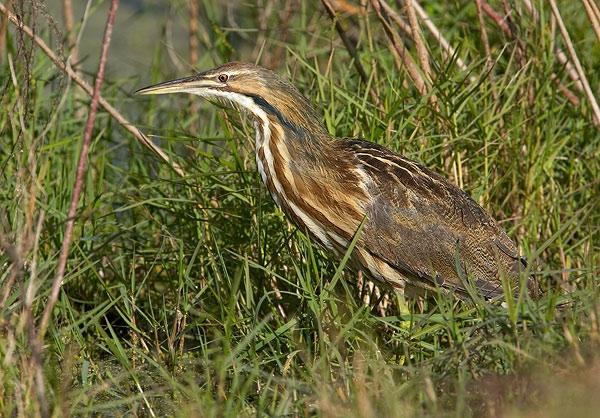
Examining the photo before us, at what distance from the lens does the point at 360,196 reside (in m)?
3.94

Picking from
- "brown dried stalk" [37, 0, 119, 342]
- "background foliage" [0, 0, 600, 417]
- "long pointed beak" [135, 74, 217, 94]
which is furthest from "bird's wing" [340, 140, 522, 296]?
"brown dried stalk" [37, 0, 119, 342]

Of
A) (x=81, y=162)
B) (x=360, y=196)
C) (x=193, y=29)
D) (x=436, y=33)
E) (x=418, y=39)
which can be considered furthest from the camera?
(x=193, y=29)

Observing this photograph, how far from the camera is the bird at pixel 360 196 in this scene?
394 cm

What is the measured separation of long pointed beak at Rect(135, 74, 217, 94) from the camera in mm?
3873

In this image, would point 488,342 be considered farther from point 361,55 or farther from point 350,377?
point 361,55

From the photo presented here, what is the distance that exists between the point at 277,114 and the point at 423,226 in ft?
2.02

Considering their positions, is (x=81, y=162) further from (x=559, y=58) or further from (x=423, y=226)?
(x=559, y=58)

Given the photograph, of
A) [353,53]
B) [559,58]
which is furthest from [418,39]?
[559,58]

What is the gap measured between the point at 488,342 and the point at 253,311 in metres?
1.09

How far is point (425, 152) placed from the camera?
455 cm

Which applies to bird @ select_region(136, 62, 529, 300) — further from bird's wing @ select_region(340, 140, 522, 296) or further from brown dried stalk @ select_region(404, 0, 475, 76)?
brown dried stalk @ select_region(404, 0, 475, 76)

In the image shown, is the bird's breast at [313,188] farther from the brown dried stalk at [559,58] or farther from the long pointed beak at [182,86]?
the brown dried stalk at [559,58]

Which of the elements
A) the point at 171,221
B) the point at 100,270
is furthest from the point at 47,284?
the point at 171,221

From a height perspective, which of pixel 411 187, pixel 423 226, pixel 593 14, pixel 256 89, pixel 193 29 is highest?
pixel 193 29
